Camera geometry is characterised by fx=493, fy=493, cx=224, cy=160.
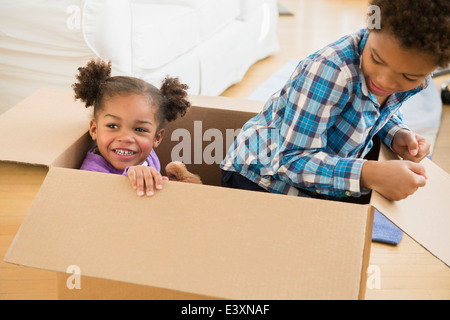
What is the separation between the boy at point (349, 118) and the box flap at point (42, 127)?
34cm

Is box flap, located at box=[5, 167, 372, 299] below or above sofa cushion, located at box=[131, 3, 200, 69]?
below

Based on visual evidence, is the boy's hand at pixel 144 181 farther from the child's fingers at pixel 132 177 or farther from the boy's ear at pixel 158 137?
the boy's ear at pixel 158 137

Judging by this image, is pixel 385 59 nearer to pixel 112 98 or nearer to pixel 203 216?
pixel 203 216

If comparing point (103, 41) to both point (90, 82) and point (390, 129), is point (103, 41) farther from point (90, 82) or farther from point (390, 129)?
point (390, 129)

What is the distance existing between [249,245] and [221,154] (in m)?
0.57

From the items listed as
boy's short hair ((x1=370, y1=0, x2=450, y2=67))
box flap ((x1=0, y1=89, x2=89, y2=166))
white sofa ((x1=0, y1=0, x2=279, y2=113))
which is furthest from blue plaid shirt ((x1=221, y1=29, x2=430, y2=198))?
white sofa ((x1=0, y1=0, x2=279, y2=113))

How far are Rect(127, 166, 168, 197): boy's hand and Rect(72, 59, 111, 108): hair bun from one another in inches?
16.7

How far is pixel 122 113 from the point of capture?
3.51 ft

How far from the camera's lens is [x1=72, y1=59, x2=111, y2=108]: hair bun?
1.10 metres

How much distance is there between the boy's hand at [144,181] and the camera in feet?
2.40

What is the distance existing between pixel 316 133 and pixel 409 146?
8.6 inches

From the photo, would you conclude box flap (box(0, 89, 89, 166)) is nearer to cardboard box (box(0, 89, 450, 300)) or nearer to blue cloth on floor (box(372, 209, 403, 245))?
cardboard box (box(0, 89, 450, 300))

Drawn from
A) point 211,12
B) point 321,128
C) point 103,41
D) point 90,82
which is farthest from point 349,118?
point 211,12

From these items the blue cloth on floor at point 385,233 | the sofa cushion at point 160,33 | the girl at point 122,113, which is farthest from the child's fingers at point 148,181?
the sofa cushion at point 160,33
